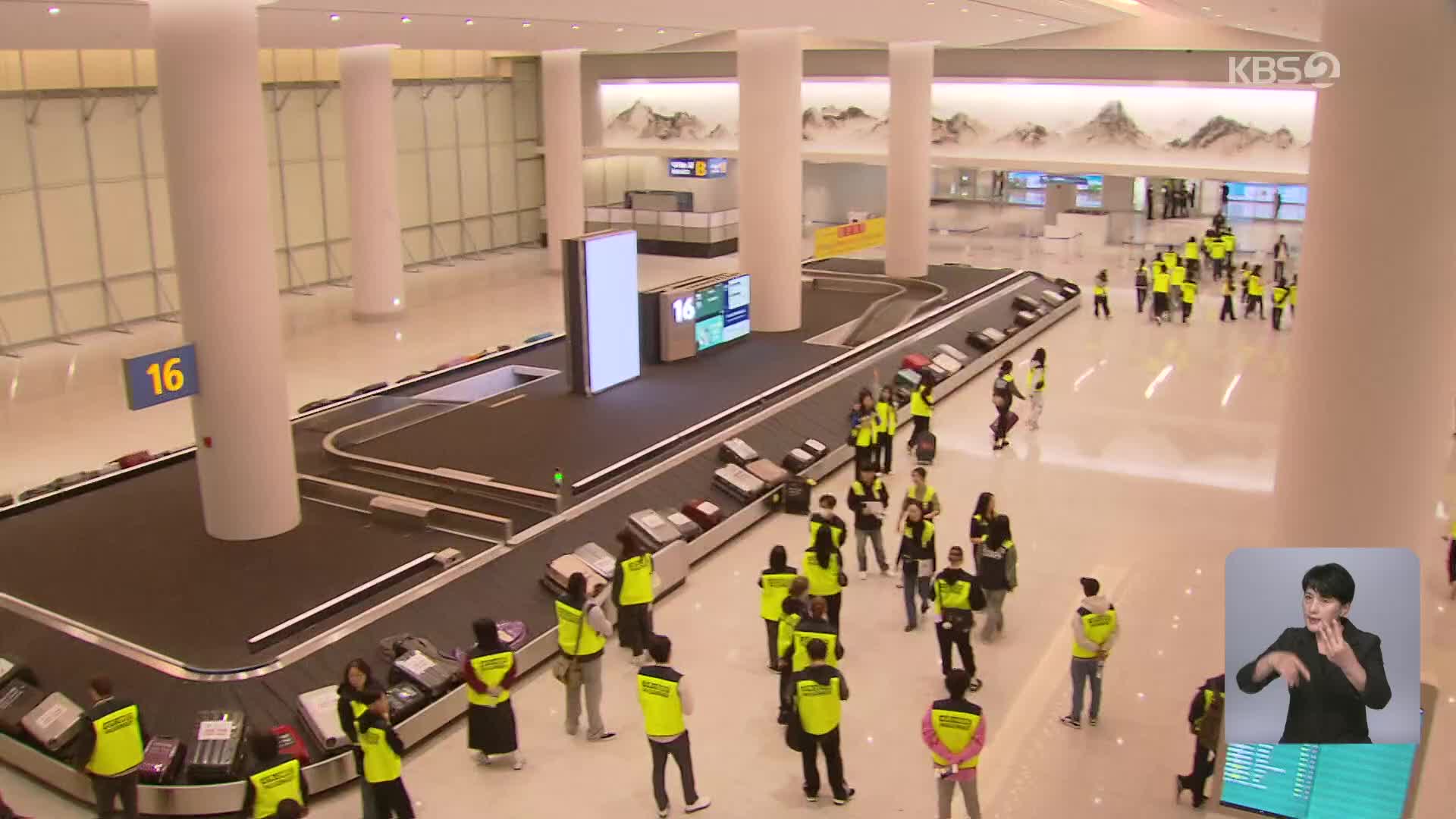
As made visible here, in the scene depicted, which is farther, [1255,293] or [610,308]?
[1255,293]

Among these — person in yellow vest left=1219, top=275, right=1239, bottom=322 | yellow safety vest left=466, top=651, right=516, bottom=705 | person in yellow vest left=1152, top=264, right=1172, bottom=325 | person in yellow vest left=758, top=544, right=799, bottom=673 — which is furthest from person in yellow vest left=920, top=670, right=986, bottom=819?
person in yellow vest left=1219, top=275, right=1239, bottom=322

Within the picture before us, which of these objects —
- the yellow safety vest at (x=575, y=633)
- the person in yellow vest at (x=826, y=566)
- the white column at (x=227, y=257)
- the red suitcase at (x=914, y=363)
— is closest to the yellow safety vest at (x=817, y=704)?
the yellow safety vest at (x=575, y=633)

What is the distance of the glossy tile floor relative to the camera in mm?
9305

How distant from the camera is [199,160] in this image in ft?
39.5

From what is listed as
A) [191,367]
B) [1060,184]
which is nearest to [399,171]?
[1060,184]

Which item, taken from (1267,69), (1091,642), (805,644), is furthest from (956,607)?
(1267,69)

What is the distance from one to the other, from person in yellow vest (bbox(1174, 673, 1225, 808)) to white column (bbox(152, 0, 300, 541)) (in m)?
9.12

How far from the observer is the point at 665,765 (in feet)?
29.2

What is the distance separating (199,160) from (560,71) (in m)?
21.2

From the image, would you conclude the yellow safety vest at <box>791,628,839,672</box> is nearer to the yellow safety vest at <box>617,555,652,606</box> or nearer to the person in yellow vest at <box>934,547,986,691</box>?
the person in yellow vest at <box>934,547,986,691</box>

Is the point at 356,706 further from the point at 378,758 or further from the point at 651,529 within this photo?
the point at 651,529

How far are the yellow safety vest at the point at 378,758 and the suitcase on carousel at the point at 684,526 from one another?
18.0 feet

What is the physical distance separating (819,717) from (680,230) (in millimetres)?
30309

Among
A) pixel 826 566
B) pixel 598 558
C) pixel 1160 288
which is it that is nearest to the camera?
pixel 826 566
